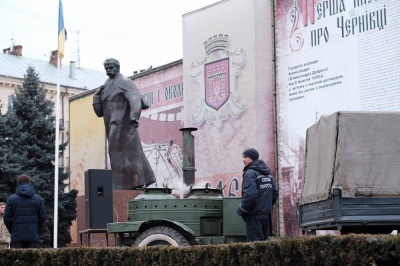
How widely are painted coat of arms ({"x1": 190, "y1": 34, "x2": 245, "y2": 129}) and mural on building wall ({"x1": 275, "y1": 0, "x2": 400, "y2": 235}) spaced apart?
1.45 meters

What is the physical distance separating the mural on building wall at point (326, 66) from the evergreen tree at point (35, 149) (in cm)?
1005

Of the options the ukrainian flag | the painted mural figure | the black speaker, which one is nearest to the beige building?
the ukrainian flag

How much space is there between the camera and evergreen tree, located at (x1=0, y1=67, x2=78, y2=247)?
96.0ft

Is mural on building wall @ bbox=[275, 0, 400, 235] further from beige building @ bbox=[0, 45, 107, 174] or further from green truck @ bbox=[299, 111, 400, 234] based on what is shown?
beige building @ bbox=[0, 45, 107, 174]

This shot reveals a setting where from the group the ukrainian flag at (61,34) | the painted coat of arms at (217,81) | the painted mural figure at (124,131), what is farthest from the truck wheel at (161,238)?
the painted coat of arms at (217,81)

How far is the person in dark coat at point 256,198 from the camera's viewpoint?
32.4ft

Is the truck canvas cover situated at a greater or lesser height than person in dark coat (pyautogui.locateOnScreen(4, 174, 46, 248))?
greater

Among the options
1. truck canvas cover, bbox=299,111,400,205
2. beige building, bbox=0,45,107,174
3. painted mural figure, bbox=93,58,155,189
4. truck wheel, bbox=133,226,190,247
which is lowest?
truck wheel, bbox=133,226,190,247

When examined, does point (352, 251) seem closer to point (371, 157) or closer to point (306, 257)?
point (306, 257)

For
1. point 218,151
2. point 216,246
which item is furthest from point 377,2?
point 216,246

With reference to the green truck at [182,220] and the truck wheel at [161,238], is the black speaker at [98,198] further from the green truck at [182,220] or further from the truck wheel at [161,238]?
the truck wheel at [161,238]

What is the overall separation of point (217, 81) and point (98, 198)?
11.4 m

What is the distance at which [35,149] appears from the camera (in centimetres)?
2991

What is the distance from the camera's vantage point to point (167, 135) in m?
28.9
